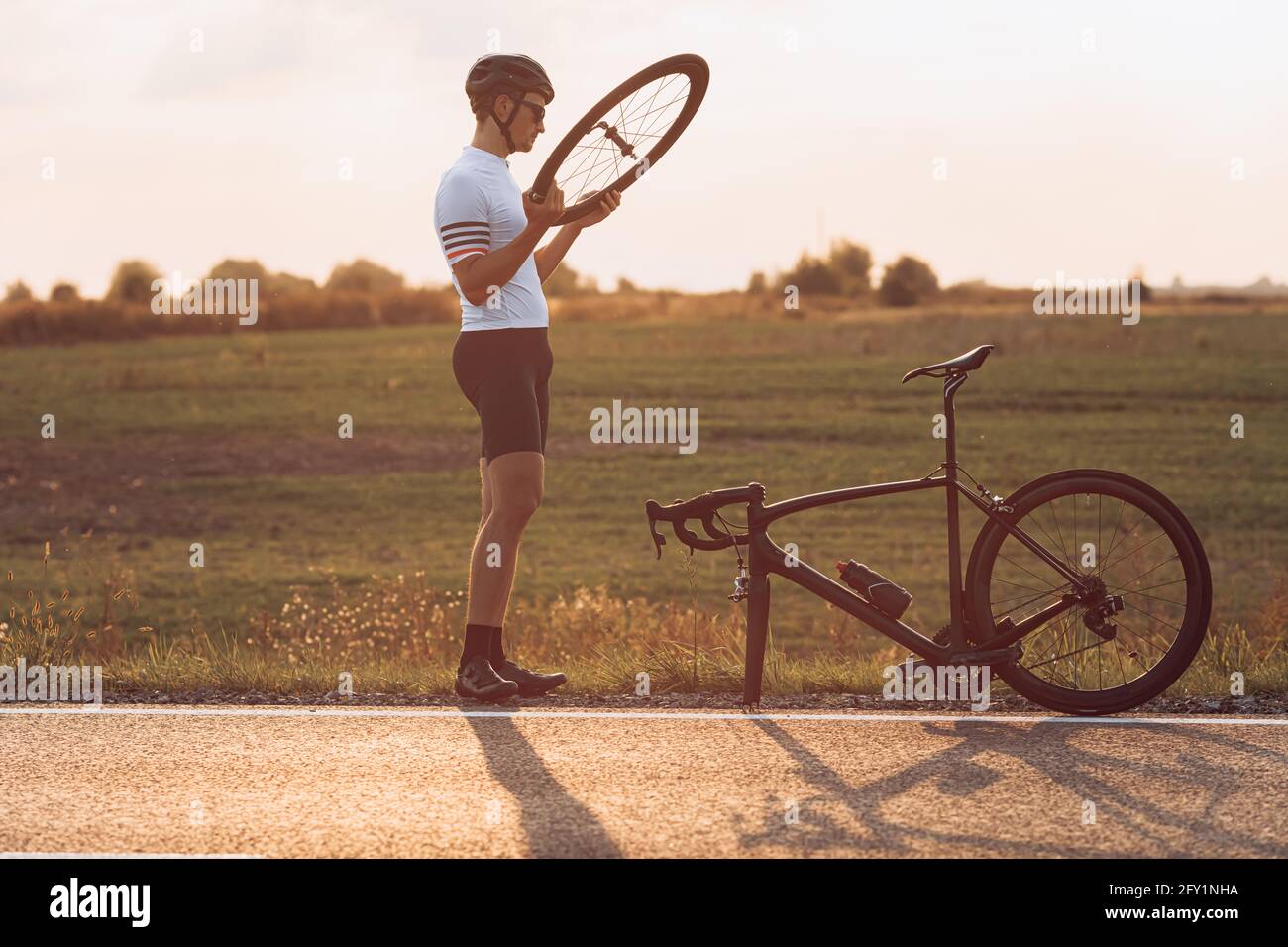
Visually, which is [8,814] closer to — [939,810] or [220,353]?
[939,810]

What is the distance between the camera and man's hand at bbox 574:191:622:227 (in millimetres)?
6090

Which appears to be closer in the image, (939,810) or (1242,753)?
(939,810)

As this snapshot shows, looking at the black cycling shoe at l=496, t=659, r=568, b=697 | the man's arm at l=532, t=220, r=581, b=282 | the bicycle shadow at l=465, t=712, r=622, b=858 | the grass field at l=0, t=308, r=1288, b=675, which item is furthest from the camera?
the grass field at l=0, t=308, r=1288, b=675

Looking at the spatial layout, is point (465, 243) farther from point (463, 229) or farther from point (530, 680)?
point (530, 680)

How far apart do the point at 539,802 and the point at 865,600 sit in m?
1.83

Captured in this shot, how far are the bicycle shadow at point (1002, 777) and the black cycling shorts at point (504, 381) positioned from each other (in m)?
1.54

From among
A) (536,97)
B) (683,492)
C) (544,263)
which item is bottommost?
(683,492)

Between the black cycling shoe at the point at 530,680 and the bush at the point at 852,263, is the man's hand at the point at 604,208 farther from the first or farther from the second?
the bush at the point at 852,263

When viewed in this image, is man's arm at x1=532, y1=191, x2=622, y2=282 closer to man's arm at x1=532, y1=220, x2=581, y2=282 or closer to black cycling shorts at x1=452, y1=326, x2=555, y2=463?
man's arm at x1=532, y1=220, x2=581, y2=282

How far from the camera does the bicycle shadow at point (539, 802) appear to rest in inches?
160

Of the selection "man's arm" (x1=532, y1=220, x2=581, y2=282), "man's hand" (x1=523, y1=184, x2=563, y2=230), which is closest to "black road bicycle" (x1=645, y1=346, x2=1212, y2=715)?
"man's hand" (x1=523, y1=184, x2=563, y2=230)

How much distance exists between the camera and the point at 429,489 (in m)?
22.8
